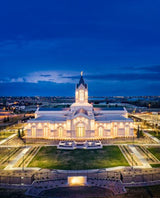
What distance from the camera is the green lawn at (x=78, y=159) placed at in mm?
33444

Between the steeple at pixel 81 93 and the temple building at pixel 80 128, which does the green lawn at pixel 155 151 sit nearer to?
the temple building at pixel 80 128

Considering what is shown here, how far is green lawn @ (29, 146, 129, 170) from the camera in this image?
110ft

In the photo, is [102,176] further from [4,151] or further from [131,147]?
[4,151]

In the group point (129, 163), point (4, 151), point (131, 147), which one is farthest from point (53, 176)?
point (131, 147)

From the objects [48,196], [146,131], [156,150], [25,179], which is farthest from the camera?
[146,131]

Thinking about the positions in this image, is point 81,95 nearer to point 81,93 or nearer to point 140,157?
point 81,93

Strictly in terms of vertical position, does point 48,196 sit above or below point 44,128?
below

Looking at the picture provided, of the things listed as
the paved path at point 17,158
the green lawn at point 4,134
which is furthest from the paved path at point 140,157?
the green lawn at point 4,134

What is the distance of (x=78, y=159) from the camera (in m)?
36.4

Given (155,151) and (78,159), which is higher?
(155,151)

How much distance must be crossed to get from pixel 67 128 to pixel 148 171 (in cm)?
2632

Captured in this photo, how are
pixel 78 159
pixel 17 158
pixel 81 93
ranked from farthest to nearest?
pixel 81 93
pixel 17 158
pixel 78 159

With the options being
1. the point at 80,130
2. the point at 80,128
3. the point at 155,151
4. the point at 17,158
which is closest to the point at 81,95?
the point at 80,128

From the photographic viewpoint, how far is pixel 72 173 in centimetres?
3006
